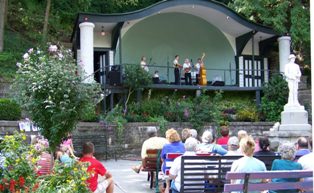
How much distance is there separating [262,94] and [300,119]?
26.9ft

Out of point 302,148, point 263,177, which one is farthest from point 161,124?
point 263,177

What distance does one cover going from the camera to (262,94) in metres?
23.0

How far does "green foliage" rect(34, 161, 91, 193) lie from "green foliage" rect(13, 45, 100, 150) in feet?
9.00

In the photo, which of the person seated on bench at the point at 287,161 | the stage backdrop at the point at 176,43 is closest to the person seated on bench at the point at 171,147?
the person seated on bench at the point at 287,161

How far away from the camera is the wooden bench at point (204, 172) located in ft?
23.8

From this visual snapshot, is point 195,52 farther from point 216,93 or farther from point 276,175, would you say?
point 276,175

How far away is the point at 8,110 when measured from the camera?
16.1 m

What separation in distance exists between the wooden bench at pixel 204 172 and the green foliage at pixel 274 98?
1384 centimetres

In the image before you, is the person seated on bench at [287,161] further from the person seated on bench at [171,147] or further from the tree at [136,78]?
the tree at [136,78]

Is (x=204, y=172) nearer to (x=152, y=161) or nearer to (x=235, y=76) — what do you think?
(x=152, y=161)

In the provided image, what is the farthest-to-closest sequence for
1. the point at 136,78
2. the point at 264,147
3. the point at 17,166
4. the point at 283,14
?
→ the point at 283,14 < the point at 136,78 < the point at 264,147 < the point at 17,166

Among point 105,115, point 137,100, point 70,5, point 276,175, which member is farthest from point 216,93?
point 276,175

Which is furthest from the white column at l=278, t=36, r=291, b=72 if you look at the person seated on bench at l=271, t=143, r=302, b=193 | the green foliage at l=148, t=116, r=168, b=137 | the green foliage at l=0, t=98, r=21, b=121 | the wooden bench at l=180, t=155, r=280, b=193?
the person seated on bench at l=271, t=143, r=302, b=193

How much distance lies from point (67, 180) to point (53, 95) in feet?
10.9
